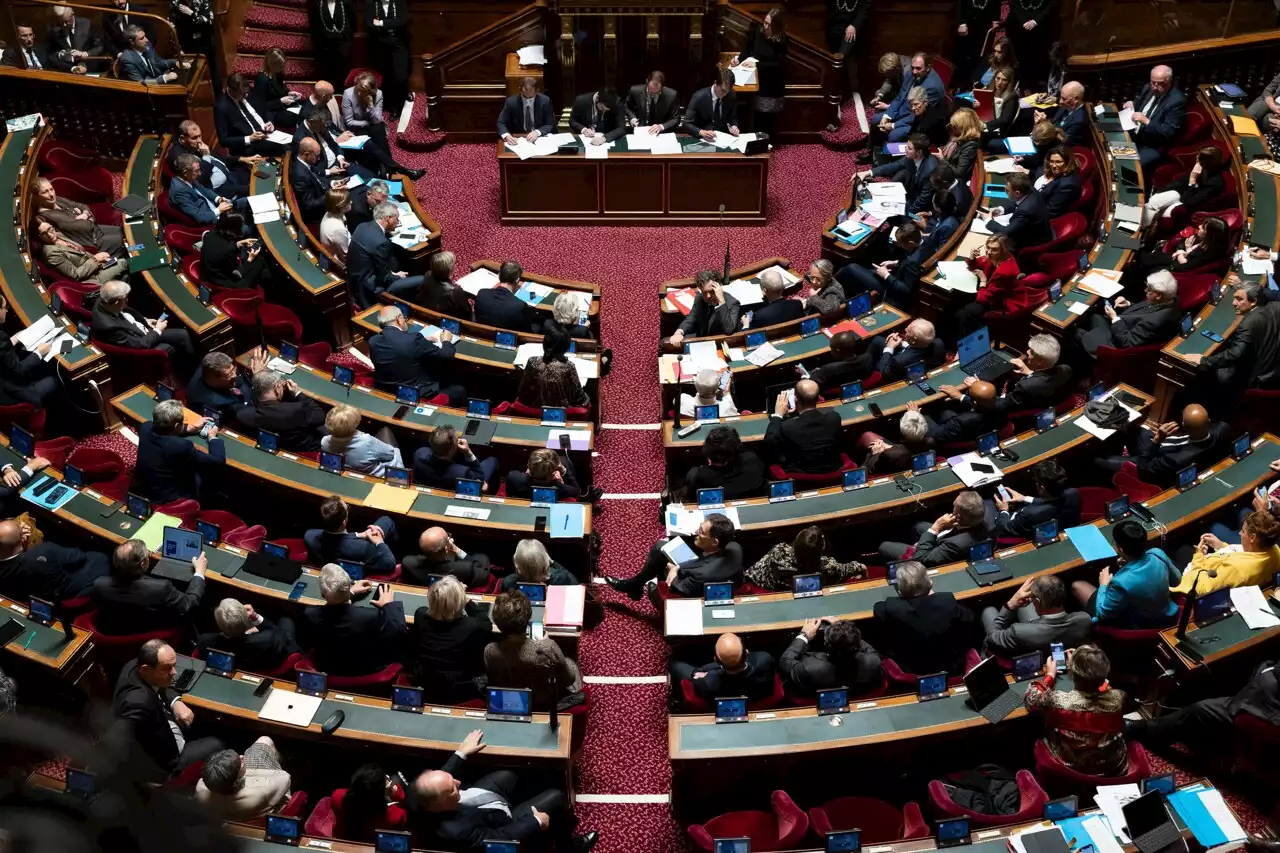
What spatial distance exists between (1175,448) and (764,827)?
4.42 meters

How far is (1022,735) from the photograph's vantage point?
7305 millimetres

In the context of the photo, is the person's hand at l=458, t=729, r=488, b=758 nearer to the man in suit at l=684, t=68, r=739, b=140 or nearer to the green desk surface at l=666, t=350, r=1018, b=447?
the green desk surface at l=666, t=350, r=1018, b=447

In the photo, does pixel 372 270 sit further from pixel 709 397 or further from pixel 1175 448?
pixel 1175 448

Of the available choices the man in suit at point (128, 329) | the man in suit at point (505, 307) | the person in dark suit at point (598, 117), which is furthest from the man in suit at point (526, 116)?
the man in suit at point (128, 329)

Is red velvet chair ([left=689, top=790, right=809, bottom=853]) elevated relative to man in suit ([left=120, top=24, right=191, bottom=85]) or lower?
lower

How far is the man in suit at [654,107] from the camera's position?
13461 millimetres

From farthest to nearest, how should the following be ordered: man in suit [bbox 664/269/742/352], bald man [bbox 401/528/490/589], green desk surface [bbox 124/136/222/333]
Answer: man in suit [bbox 664/269/742/352], green desk surface [bbox 124/136/222/333], bald man [bbox 401/528/490/589]

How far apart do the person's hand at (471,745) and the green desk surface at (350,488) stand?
194cm

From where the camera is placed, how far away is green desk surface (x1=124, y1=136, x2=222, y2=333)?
1048 cm

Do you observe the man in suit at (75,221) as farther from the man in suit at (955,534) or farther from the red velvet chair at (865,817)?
the red velvet chair at (865,817)

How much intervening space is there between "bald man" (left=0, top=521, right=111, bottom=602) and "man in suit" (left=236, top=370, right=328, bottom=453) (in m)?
1.71

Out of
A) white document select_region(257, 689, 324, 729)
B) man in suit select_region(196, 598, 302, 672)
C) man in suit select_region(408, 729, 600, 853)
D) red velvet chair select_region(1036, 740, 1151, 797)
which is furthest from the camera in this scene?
man in suit select_region(196, 598, 302, 672)

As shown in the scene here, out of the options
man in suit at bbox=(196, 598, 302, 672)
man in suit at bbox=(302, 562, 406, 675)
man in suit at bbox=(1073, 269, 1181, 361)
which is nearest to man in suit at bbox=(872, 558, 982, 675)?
man in suit at bbox=(302, 562, 406, 675)

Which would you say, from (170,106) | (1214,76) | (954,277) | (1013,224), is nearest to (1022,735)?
(954,277)
